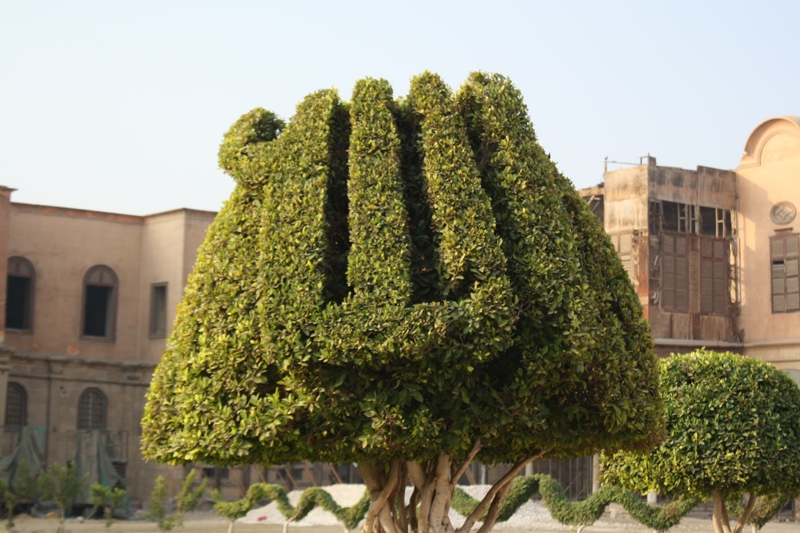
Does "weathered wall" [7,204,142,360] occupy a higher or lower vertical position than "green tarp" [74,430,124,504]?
higher

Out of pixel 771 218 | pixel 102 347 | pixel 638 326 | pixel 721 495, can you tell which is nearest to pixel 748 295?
pixel 771 218

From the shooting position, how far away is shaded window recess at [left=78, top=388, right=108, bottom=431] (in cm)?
3509

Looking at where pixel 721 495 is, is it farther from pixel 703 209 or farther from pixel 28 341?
pixel 28 341

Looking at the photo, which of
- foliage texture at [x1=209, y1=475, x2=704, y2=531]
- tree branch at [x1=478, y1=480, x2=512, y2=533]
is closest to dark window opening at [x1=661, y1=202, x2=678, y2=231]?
foliage texture at [x1=209, y1=475, x2=704, y2=531]

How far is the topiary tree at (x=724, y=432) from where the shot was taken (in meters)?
16.4

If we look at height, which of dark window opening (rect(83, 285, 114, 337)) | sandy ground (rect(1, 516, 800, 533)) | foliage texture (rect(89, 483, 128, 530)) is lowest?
sandy ground (rect(1, 516, 800, 533))

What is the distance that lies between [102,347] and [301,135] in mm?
27350

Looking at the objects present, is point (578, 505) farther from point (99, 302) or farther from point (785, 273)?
point (99, 302)

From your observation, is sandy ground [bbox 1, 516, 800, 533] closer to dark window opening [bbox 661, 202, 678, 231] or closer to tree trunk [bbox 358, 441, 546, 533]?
dark window opening [bbox 661, 202, 678, 231]

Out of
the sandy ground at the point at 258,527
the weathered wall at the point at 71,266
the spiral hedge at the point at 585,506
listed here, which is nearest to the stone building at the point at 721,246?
the sandy ground at the point at 258,527

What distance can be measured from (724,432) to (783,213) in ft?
60.4

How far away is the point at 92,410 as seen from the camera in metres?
35.4

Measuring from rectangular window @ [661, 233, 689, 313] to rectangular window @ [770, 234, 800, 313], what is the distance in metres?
2.50

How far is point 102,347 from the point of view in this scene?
36.4 meters
